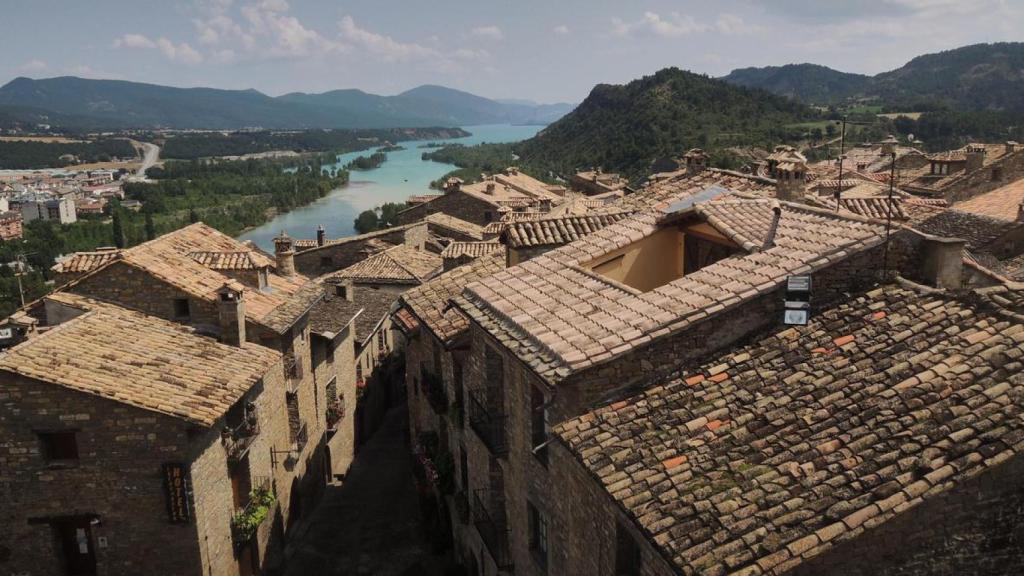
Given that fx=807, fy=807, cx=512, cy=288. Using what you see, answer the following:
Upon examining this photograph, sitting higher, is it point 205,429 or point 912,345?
point 912,345

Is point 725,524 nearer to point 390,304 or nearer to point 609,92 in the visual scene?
point 390,304

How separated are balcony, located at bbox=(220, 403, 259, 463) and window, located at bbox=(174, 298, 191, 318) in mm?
2688

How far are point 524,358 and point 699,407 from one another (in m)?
2.29

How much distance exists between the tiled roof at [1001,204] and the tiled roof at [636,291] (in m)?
16.9

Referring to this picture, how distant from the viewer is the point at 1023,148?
3869cm

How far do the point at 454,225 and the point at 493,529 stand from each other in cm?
3538

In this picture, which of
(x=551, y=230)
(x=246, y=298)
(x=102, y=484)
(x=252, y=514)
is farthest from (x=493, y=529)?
(x=246, y=298)

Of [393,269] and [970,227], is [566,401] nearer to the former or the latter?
[970,227]

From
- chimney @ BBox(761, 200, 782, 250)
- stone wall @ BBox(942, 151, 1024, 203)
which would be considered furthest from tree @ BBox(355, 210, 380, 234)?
chimney @ BBox(761, 200, 782, 250)

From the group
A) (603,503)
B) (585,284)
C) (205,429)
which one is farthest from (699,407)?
(205,429)

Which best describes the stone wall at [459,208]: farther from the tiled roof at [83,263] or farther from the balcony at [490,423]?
the balcony at [490,423]

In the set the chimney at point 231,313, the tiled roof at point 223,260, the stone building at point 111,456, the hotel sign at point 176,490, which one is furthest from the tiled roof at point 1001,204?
the hotel sign at point 176,490

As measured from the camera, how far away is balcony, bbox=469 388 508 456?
12305mm

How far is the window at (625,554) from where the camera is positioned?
790 centimetres
